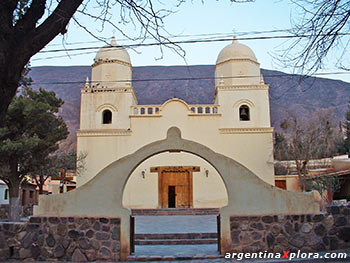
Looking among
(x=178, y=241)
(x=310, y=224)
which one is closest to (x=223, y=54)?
(x=178, y=241)

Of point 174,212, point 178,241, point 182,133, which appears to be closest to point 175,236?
point 178,241

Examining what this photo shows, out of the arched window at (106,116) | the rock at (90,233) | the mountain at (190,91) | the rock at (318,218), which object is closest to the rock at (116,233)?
the rock at (90,233)

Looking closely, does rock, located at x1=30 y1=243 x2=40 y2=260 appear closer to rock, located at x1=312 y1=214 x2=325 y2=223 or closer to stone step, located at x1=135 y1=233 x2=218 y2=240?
stone step, located at x1=135 y1=233 x2=218 y2=240

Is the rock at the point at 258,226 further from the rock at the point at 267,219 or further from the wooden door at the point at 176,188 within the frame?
the wooden door at the point at 176,188

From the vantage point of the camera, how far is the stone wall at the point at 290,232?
7.34 meters

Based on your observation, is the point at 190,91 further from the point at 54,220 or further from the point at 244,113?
the point at 54,220

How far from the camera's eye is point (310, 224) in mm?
7398

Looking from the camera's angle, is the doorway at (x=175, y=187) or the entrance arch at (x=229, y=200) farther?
the doorway at (x=175, y=187)

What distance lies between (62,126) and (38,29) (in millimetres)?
13432

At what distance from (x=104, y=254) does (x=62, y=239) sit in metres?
0.94

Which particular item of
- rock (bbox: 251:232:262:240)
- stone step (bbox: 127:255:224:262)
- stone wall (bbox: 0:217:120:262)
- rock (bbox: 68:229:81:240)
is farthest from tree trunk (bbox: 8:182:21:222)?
rock (bbox: 251:232:262:240)

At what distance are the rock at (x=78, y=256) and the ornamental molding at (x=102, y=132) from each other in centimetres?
1480

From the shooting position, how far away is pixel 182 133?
21812mm

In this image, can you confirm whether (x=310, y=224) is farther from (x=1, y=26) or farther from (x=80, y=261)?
(x=1, y=26)
